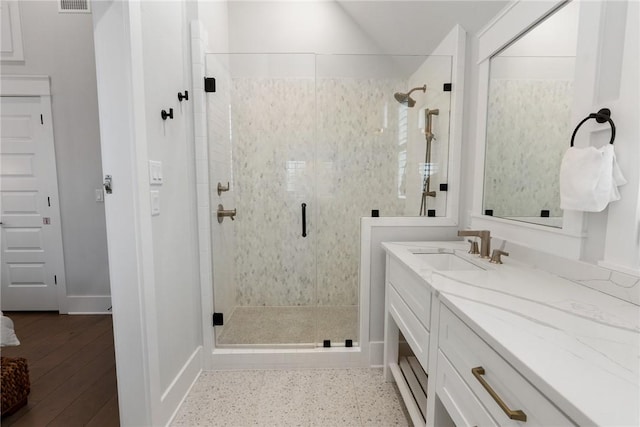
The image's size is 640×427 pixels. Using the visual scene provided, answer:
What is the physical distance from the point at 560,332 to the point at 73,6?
405cm

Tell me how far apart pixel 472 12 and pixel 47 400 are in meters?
3.41

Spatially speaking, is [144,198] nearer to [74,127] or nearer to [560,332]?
[560,332]

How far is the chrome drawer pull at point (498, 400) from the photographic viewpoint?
64cm

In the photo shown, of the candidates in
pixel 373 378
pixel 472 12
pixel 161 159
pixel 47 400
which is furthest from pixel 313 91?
pixel 47 400

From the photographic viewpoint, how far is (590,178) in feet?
3.27

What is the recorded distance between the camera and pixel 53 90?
271cm

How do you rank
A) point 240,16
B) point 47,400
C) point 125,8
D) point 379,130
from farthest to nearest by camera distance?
point 240,16 → point 379,130 → point 47,400 → point 125,8

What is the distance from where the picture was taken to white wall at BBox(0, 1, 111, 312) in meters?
2.67

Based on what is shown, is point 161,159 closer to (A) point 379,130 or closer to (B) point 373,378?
(A) point 379,130

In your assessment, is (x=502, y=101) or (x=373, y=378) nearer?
(x=502, y=101)

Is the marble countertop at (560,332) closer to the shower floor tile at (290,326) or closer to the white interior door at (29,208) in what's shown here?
the shower floor tile at (290,326)

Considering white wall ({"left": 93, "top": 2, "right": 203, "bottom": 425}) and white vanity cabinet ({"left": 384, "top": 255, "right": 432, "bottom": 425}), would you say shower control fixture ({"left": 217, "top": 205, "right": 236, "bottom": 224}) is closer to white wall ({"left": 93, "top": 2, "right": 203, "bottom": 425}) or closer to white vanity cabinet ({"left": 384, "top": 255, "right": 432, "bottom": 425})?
white wall ({"left": 93, "top": 2, "right": 203, "bottom": 425})

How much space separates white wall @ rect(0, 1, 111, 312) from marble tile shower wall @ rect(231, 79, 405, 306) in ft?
4.95

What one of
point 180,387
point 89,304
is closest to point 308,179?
point 180,387
